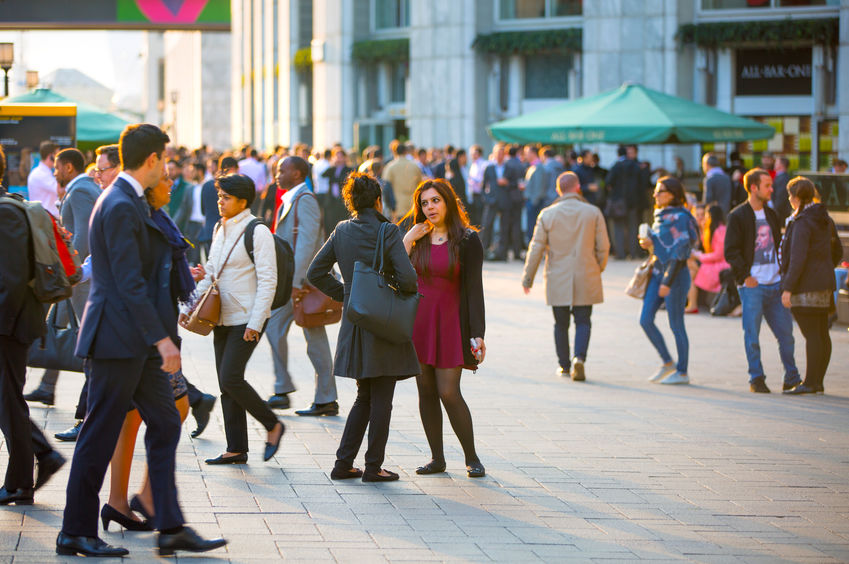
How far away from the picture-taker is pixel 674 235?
11180 millimetres

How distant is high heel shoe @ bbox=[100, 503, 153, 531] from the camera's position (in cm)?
600

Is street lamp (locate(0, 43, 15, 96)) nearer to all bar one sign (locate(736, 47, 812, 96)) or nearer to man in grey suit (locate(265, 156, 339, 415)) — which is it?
man in grey suit (locate(265, 156, 339, 415))

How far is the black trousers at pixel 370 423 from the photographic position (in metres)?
7.17

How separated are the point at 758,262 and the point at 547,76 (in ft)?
68.0

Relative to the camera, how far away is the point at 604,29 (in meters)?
28.4

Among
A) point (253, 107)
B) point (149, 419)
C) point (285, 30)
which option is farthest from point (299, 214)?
point (253, 107)

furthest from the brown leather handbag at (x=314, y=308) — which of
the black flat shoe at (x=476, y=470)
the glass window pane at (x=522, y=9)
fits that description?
the glass window pane at (x=522, y=9)

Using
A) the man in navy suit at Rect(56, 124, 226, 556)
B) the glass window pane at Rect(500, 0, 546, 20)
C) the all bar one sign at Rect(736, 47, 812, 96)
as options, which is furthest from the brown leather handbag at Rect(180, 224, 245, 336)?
the glass window pane at Rect(500, 0, 546, 20)

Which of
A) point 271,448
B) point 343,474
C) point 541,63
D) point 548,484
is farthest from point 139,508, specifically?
point 541,63

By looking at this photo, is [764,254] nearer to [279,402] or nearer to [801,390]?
[801,390]

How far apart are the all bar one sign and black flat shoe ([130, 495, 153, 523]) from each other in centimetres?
2361

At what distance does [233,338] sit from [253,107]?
136ft

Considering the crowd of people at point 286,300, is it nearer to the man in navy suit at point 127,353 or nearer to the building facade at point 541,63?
the man in navy suit at point 127,353

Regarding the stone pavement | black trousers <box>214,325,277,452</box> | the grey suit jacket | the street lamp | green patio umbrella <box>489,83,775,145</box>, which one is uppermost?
the street lamp
